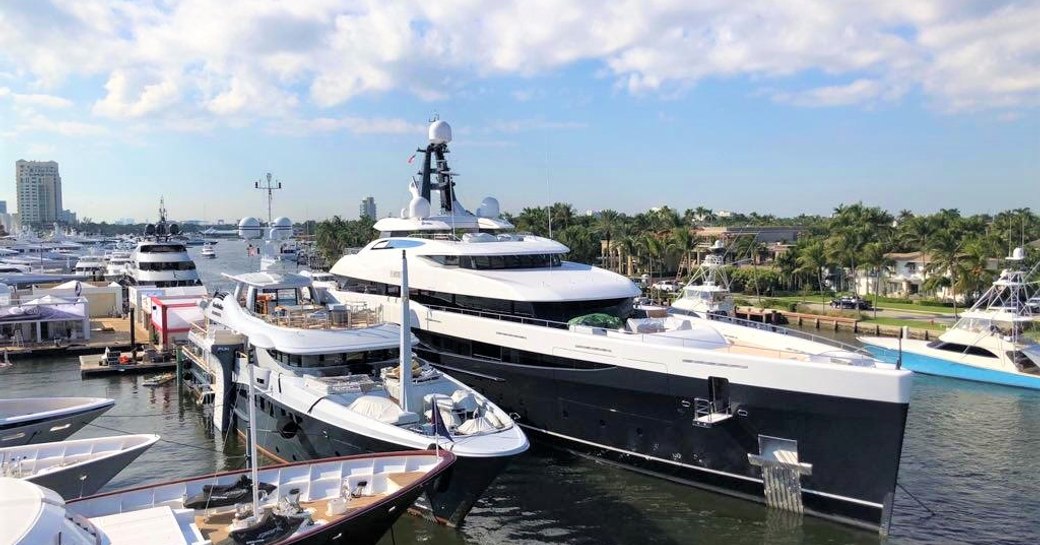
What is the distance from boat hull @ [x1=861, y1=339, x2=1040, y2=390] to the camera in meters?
32.3

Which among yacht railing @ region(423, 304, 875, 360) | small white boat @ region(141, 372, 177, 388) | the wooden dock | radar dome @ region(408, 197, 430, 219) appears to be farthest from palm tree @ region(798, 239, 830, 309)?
the wooden dock

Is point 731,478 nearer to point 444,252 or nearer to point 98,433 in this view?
point 444,252

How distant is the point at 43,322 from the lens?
4294 centimetres

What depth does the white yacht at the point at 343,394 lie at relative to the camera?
16406 millimetres

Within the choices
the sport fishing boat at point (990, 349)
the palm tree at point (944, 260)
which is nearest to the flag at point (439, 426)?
the sport fishing boat at point (990, 349)

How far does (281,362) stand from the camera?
2139cm

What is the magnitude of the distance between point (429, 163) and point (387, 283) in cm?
740

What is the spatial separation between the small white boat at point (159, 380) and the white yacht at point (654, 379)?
11.8 meters

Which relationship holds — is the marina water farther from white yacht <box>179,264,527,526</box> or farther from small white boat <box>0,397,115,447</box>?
small white boat <box>0,397,115,447</box>

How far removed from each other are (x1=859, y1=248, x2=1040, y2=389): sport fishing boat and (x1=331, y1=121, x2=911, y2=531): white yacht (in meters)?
17.3

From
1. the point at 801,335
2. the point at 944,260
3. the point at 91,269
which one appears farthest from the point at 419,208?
the point at 91,269

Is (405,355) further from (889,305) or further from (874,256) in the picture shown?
(889,305)

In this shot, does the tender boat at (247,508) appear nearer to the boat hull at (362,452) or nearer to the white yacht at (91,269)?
the boat hull at (362,452)

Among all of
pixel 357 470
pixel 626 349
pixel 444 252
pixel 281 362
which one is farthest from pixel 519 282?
pixel 357 470
